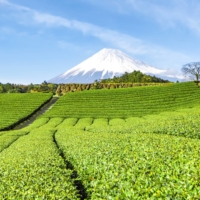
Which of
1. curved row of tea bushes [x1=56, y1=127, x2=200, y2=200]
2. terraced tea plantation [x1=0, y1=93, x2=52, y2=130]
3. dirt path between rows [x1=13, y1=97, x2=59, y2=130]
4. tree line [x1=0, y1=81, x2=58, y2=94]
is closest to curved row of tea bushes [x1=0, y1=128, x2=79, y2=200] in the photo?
curved row of tea bushes [x1=56, y1=127, x2=200, y2=200]

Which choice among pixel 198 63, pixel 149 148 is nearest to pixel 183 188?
pixel 149 148

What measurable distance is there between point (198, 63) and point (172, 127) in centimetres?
8721

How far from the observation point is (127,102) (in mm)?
65312

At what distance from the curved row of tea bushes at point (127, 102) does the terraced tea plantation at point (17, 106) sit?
5.54m

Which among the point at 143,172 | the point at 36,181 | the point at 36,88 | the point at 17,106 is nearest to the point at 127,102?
the point at 17,106

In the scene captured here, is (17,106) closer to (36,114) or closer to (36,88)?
(36,114)

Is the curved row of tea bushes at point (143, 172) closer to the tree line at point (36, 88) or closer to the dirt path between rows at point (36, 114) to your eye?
the dirt path between rows at point (36, 114)

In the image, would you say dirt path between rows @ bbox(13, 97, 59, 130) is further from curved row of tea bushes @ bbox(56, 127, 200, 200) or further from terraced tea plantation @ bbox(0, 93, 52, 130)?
curved row of tea bushes @ bbox(56, 127, 200, 200)

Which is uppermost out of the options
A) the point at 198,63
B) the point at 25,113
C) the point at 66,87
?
the point at 198,63

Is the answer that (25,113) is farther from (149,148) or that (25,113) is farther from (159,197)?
(159,197)

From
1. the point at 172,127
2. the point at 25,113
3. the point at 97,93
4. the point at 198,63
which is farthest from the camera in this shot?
the point at 198,63

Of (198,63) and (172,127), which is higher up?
(198,63)

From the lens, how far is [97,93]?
72.9 m

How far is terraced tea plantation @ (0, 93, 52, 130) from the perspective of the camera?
56647mm
